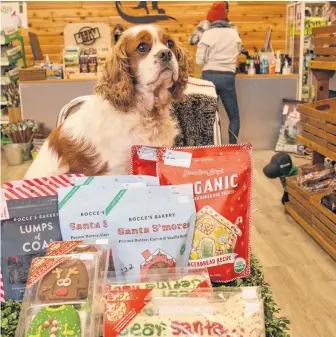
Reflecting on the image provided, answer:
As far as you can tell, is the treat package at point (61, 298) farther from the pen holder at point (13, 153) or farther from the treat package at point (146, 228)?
the pen holder at point (13, 153)

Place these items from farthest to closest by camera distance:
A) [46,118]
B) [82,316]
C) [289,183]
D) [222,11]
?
[46,118], [222,11], [289,183], [82,316]

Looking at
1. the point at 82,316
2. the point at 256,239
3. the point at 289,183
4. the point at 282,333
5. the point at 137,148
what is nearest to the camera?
the point at 82,316

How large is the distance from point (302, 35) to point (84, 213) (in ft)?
19.9

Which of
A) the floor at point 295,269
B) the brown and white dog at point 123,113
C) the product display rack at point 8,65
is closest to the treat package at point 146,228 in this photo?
the brown and white dog at point 123,113

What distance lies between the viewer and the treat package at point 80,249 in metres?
0.97

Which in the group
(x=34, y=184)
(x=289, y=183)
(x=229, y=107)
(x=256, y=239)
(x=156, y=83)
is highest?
(x=156, y=83)

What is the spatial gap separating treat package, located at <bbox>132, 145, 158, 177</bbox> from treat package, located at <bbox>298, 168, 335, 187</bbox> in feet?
8.40

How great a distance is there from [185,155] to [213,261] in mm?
270

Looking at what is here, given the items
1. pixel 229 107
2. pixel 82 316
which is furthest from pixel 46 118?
pixel 82 316

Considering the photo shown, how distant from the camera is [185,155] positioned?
1190mm

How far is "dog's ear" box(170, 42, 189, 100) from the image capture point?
73.9 inches

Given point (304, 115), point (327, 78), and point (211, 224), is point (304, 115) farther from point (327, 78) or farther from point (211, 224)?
point (211, 224)

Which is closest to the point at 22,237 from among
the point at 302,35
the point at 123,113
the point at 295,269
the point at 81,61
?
the point at 123,113

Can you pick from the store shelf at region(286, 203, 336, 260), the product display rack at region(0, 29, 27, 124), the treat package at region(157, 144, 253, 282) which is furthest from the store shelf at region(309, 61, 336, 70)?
the product display rack at region(0, 29, 27, 124)
